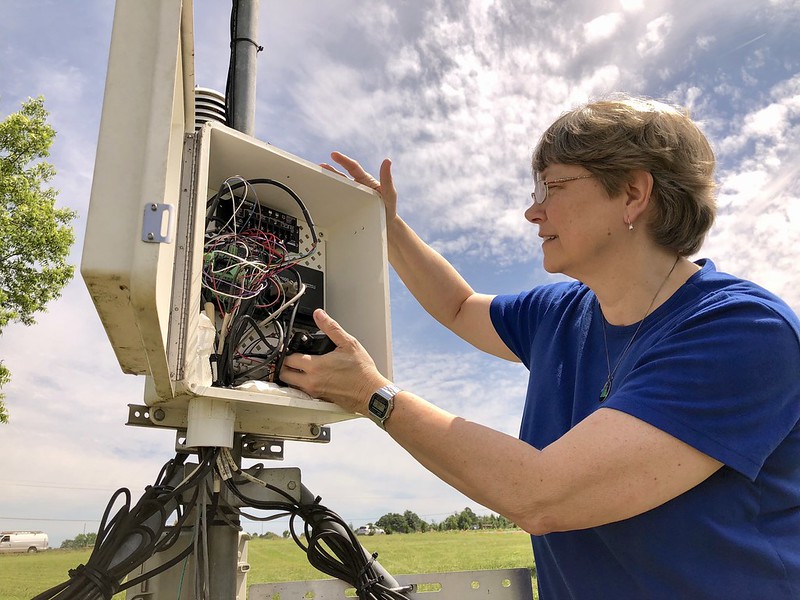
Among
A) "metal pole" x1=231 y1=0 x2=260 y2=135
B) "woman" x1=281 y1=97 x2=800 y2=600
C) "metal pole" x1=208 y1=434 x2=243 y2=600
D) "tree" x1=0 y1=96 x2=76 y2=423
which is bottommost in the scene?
"metal pole" x1=208 y1=434 x2=243 y2=600

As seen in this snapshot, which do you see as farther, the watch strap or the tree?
the tree

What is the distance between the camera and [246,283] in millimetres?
1257

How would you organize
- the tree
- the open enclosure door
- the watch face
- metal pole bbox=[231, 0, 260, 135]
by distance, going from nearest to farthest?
the open enclosure door < the watch face < metal pole bbox=[231, 0, 260, 135] < the tree

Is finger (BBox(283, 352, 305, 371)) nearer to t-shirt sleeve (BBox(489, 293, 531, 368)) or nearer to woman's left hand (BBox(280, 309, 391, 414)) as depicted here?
woman's left hand (BBox(280, 309, 391, 414))

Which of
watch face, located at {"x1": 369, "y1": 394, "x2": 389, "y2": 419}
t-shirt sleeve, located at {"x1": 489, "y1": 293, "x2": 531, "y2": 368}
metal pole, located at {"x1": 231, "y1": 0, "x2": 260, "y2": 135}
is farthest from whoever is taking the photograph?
t-shirt sleeve, located at {"x1": 489, "y1": 293, "x2": 531, "y2": 368}

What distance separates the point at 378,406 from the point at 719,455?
0.60 metres

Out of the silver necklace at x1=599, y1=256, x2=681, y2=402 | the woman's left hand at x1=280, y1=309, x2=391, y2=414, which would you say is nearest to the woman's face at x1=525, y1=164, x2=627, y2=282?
the silver necklace at x1=599, y1=256, x2=681, y2=402

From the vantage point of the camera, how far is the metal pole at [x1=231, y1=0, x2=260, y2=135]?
4.91ft

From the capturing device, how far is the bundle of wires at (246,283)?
3.87 feet

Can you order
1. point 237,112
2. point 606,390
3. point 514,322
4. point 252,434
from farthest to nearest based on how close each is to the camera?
1. point 514,322
2. point 237,112
3. point 252,434
4. point 606,390

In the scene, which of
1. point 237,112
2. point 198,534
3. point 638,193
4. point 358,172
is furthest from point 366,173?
point 198,534

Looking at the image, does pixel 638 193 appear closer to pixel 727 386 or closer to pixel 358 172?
pixel 727 386

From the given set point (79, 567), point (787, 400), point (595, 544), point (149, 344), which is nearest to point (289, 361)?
point (149, 344)

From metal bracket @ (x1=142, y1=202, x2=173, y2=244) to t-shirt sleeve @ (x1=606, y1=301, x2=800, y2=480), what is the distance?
78 cm
